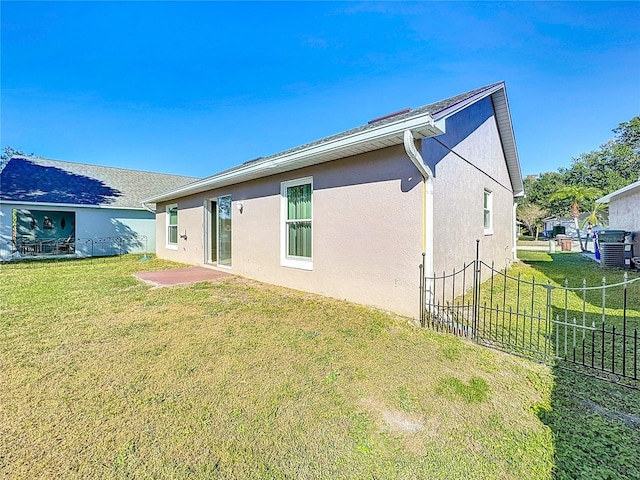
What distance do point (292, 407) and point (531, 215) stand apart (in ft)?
141

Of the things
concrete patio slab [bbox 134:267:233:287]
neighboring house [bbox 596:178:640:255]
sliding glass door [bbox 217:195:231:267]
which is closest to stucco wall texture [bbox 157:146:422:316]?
concrete patio slab [bbox 134:267:233:287]

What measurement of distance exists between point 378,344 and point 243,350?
1.68 meters

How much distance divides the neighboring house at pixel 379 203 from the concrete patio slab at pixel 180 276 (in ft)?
1.82

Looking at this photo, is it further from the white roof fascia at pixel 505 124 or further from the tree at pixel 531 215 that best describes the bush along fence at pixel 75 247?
the tree at pixel 531 215

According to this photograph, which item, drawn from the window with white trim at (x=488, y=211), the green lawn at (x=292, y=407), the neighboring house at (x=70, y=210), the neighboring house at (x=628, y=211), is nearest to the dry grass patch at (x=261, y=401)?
the green lawn at (x=292, y=407)

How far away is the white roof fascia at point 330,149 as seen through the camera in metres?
4.11

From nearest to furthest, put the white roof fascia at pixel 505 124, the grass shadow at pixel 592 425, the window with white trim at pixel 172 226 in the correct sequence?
the grass shadow at pixel 592 425
the white roof fascia at pixel 505 124
the window with white trim at pixel 172 226

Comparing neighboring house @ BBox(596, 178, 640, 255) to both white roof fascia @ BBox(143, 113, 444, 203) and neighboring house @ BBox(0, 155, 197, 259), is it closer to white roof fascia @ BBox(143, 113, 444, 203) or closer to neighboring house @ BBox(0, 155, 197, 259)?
white roof fascia @ BBox(143, 113, 444, 203)

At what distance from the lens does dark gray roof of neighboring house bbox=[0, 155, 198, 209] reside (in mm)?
13673

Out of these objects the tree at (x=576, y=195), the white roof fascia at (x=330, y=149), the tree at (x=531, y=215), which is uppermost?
the tree at (x=576, y=195)

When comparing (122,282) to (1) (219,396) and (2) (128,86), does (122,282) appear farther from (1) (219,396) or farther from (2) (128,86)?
(2) (128,86)

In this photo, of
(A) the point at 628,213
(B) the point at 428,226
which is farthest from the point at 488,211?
(A) the point at 628,213

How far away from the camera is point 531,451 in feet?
6.33

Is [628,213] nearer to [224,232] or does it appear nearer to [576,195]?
[224,232]
